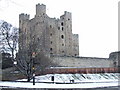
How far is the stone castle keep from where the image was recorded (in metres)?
73.9

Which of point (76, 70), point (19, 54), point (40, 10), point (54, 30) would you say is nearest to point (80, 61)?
point (76, 70)

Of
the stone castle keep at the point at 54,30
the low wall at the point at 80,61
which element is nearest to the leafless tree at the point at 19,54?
the low wall at the point at 80,61

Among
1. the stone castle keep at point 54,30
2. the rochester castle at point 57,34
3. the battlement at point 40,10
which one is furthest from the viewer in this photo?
the battlement at point 40,10

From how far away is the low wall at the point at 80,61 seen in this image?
197ft

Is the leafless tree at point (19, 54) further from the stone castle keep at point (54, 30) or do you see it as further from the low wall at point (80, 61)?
the stone castle keep at point (54, 30)

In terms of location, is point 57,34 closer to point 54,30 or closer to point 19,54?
point 54,30

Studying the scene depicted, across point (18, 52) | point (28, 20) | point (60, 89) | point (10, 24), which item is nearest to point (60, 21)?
point (28, 20)

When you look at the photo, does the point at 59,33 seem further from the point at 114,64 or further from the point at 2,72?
the point at 2,72

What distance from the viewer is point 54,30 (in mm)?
76500

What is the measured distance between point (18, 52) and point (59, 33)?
40.8 meters

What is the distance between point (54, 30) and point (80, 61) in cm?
1666

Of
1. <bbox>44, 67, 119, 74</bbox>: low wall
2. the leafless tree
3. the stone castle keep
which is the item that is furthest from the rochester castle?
the leafless tree

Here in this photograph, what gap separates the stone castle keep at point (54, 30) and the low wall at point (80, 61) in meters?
10.7

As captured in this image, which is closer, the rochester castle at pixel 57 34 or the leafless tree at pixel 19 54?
the leafless tree at pixel 19 54
